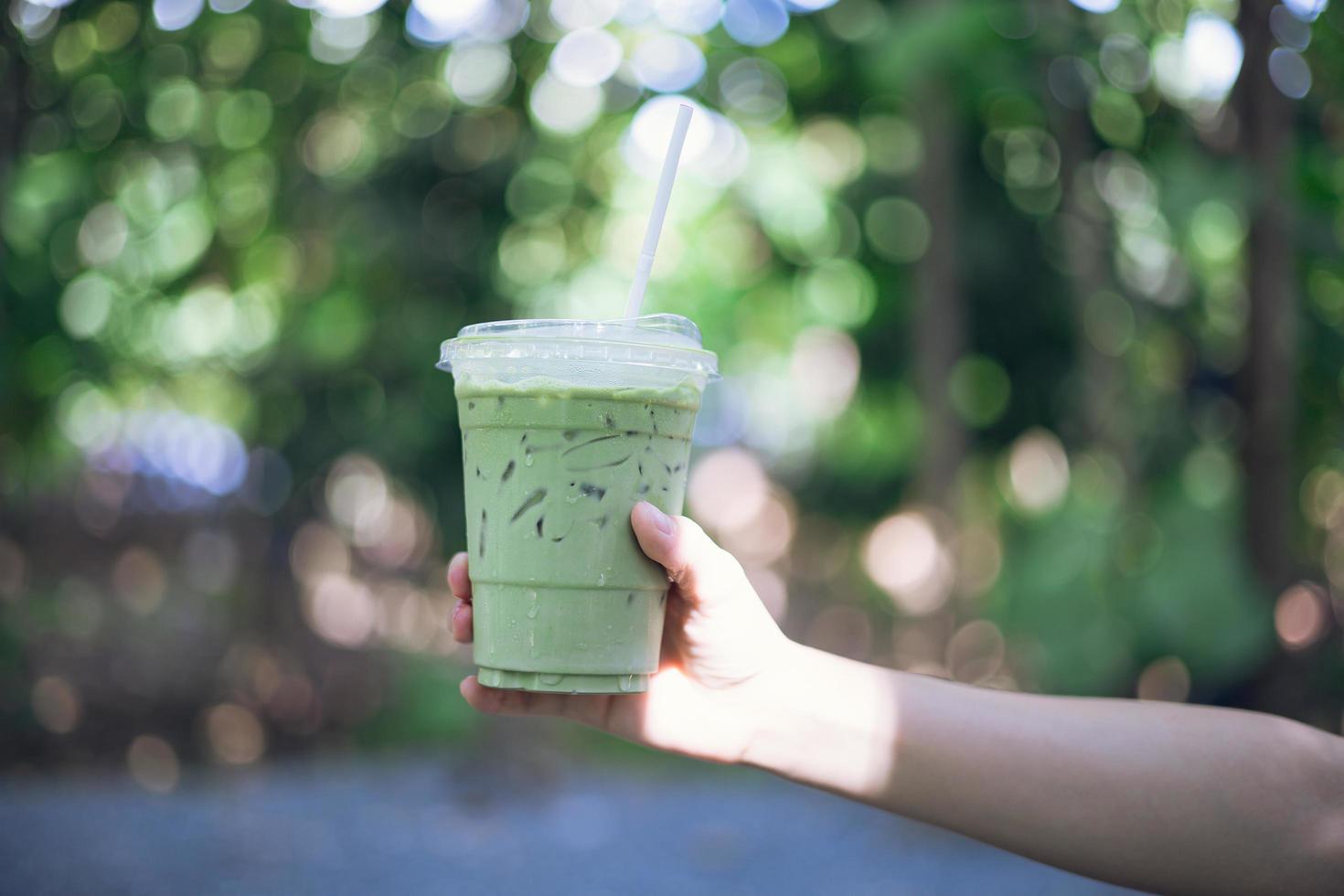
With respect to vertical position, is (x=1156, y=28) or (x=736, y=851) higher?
(x=1156, y=28)

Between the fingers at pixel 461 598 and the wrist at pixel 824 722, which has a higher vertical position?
the fingers at pixel 461 598

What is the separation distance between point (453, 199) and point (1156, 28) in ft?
11.5

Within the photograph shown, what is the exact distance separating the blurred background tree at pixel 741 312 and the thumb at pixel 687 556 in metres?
2.82

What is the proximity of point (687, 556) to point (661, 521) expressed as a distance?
59 mm

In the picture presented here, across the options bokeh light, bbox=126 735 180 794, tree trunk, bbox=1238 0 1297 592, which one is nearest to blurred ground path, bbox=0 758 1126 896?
bokeh light, bbox=126 735 180 794

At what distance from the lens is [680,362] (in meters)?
1.61

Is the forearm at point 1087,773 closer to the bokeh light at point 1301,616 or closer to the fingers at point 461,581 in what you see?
the fingers at point 461,581

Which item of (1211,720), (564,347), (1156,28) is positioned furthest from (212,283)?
(1211,720)

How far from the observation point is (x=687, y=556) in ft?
5.01

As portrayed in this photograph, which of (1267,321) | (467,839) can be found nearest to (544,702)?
(467,839)

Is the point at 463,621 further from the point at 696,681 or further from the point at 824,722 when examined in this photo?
the point at 824,722

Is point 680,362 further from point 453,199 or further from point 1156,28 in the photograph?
point 453,199

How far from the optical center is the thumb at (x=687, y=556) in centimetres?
152

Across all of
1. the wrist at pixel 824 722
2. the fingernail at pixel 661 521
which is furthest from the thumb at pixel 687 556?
the wrist at pixel 824 722
